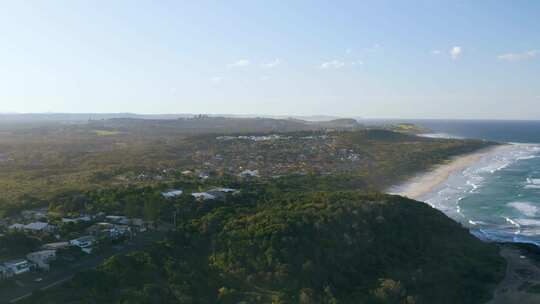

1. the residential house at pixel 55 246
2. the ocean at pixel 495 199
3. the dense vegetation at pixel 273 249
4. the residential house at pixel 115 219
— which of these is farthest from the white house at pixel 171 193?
the ocean at pixel 495 199

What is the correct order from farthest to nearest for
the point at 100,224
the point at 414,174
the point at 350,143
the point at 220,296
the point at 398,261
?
the point at 350,143 < the point at 414,174 < the point at 100,224 < the point at 398,261 < the point at 220,296

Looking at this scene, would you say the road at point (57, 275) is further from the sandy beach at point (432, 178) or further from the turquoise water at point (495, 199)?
the sandy beach at point (432, 178)

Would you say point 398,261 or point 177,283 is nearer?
point 177,283

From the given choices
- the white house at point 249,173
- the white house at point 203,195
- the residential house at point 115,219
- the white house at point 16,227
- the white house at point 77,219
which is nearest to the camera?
the white house at point 16,227

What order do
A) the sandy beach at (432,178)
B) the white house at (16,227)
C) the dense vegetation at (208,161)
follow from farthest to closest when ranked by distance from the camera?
the sandy beach at (432,178), the dense vegetation at (208,161), the white house at (16,227)

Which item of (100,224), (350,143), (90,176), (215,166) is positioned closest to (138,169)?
(90,176)

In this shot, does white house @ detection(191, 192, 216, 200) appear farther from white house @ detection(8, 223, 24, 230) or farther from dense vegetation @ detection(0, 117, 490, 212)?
white house @ detection(8, 223, 24, 230)

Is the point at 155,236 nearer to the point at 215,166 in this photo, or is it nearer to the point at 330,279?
the point at 330,279

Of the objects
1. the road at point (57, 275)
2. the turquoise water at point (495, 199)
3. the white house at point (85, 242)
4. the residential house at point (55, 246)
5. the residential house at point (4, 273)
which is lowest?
the turquoise water at point (495, 199)
